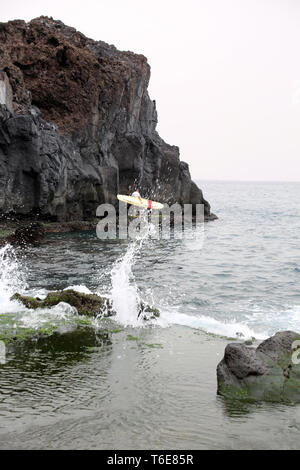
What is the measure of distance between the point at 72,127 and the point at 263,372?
3971 cm

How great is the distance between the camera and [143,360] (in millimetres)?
12375

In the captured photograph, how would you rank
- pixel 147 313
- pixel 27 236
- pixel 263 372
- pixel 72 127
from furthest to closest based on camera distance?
pixel 72 127
pixel 27 236
pixel 147 313
pixel 263 372

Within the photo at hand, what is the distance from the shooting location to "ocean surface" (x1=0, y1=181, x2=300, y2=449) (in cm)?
855

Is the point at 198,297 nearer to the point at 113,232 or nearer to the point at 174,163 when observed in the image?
the point at 113,232

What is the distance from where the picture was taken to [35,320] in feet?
49.6

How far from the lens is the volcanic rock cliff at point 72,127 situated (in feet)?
123

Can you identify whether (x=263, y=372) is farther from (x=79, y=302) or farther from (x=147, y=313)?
(x=79, y=302)

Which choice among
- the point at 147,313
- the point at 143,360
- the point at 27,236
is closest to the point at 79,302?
the point at 147,313

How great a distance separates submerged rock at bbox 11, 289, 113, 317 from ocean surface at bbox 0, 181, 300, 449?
31cm

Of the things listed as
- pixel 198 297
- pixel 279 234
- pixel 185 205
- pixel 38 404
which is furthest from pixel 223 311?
pixel 185 205

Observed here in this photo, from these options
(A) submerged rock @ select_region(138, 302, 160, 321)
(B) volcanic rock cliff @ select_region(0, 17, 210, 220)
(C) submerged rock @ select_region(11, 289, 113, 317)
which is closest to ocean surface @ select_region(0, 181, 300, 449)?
(A) submerged rock @ select_region(138, 302, 160, 321)

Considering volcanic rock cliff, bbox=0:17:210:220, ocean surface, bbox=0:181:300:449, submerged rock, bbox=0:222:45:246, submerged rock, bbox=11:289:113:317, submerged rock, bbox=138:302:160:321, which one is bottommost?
ocean surface, bbox=0:181:300:449

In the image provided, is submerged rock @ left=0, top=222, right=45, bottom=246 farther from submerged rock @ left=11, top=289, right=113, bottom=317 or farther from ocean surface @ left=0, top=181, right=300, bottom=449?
submerged rock @ left=11, top=289, right=113, bottom=317

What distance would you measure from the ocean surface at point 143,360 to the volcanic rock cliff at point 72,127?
11.8 metres
